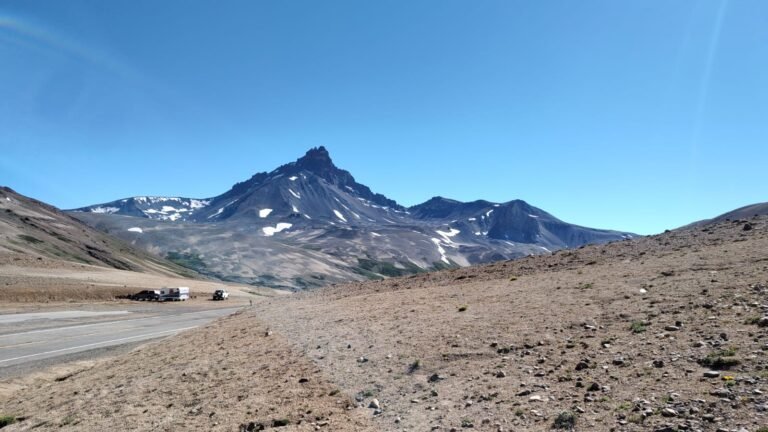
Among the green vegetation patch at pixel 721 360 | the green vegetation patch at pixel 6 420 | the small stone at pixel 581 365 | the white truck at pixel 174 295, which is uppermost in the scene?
the green vegetation patch at pixel 721 360

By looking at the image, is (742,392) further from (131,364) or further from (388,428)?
(131,364)

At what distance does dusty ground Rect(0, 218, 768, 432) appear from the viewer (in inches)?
368

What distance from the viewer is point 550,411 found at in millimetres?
9398

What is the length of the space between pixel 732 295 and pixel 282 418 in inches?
559

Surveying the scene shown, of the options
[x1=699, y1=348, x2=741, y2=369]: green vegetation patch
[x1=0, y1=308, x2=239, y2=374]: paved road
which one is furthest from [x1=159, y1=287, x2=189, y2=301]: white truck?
[x1=699, y1=348, x2=741, y2=369]: green vegetation patch

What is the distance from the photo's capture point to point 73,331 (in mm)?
39719

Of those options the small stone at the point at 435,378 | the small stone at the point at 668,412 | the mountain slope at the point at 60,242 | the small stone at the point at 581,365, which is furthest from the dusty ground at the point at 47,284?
the small stone at the point at 668,412

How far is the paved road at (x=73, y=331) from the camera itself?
98.3ft

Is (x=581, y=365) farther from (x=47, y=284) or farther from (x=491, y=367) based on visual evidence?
(x=47, y=284)

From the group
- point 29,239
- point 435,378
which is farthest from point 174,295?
point 29,239

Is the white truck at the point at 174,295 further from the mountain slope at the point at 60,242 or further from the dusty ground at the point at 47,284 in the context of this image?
the mountain slope at the point at 60,242

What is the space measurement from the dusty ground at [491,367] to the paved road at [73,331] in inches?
377

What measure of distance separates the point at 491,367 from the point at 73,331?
39789 millimetres

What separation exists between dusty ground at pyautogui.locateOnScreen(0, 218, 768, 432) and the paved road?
9.57 m
